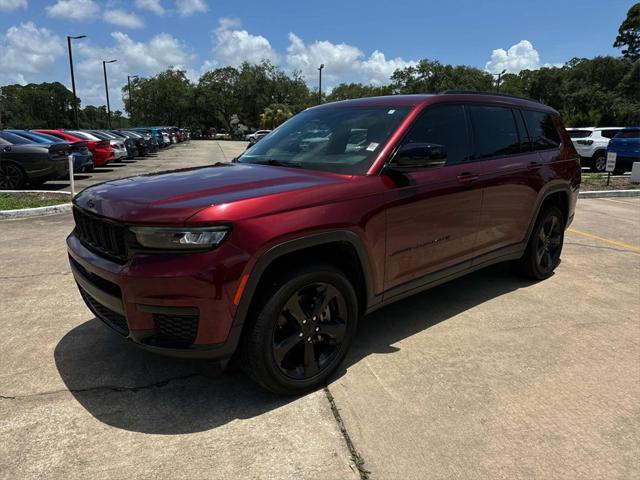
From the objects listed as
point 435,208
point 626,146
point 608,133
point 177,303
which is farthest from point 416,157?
point 608,133

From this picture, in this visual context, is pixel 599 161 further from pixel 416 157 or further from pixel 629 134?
pixel 416 157

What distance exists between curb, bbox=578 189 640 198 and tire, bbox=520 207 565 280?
6.95 m

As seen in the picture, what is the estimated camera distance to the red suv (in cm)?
257

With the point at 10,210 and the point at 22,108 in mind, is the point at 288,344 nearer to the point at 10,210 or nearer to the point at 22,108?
the point at 10,210

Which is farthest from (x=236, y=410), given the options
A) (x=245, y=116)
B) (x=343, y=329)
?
(x=245, y=116)

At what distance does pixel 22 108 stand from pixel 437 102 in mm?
110585

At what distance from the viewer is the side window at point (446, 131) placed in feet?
11.8

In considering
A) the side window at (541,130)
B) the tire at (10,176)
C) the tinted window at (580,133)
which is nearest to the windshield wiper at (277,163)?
→ the side window at (541,130)

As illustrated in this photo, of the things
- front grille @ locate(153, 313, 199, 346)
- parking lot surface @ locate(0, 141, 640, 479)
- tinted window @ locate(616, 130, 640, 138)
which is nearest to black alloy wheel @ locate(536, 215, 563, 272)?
parking lot surface @ locate(0, 141, 640, 479)

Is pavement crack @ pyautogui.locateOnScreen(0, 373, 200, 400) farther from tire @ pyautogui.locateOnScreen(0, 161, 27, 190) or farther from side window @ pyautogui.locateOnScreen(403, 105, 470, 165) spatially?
tire @ pyautogui.locateOnScreen(0, 161, 27, 190)

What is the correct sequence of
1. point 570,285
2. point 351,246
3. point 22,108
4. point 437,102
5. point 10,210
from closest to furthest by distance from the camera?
point 351,246, point 437,102, point 570,285, point 10,210, point 22,108

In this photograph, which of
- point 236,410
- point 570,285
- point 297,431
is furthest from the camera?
point 570,285

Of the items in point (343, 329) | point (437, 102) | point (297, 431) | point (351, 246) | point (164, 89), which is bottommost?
point (297, 431)

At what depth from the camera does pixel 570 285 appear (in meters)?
5.09
